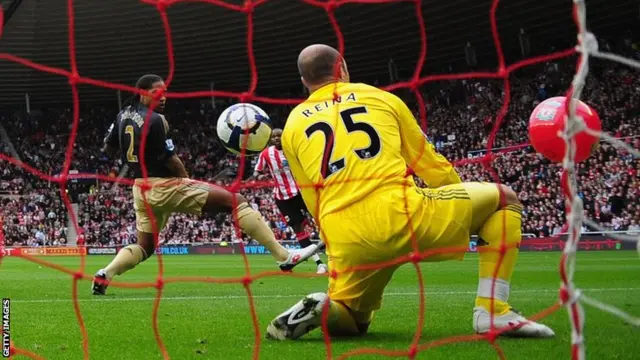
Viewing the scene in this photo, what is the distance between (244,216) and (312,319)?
132 inches

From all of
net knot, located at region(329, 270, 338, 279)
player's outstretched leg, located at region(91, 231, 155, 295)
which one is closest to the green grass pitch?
player's outstretched leg, located at region(91, 231, 155, 295)

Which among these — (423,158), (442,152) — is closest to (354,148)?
(423,158)

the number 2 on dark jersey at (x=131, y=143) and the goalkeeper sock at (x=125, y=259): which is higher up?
the number 2 on dark jersey at (x=131, y=143)

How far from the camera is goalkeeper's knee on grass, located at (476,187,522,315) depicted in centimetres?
450

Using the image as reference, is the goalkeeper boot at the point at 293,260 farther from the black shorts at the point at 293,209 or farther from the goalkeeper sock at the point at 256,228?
the black shorts at the point at 293,209

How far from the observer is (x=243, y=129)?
758 cm

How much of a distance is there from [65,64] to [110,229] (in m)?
7.28

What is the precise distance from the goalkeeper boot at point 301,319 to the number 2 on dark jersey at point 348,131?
0.68 meters

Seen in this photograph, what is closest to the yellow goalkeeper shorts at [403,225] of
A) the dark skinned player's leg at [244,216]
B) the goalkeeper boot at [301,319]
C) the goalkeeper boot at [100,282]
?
the goalkeeper boot at [301,319]

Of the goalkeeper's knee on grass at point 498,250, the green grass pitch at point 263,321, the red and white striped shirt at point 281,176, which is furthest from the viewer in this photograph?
the red and white striped shirt at point 281,176

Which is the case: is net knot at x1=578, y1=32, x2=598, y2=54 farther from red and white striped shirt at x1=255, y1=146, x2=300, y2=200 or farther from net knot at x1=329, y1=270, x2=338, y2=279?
red and white striped shirt at x1=255, y1=146, x2=300, y2=200

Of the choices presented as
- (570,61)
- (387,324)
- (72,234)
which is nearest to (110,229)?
(72,234)

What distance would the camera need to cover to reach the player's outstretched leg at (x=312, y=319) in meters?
4.58

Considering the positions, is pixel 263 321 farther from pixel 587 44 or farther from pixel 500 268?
pixel 587 44
